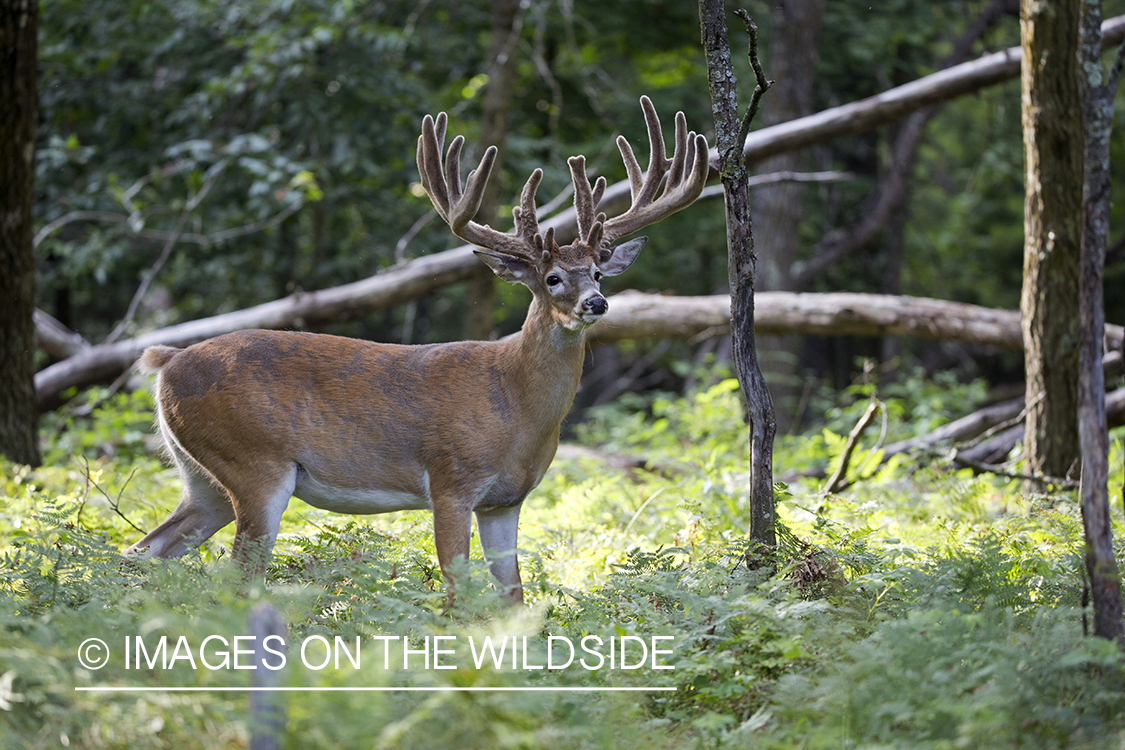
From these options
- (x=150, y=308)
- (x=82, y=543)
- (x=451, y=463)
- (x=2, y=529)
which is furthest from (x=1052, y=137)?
(x=150, y=308)

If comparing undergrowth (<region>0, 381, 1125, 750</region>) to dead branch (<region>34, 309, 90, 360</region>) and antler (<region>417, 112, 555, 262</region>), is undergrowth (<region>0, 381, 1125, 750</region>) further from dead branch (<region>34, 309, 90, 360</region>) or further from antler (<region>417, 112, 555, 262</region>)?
dead branch (<region>34, 309, 90, 360</region>)

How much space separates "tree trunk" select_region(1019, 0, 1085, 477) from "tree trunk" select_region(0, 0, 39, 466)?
24.7 feet

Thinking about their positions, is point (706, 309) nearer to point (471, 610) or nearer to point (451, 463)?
point (451, 463)

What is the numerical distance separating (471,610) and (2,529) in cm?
401

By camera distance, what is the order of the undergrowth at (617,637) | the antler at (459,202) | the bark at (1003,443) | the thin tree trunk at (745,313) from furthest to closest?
the bark at (1003,443) → the antler at (459,202) → the thin tree trunk at (745,313) → the undergrowth at (617,637)

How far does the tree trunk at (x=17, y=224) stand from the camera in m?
7.85

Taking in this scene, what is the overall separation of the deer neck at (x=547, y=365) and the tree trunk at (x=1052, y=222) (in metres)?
3.67

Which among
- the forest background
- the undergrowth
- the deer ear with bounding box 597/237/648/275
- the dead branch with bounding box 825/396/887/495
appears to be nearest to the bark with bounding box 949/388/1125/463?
the forest background

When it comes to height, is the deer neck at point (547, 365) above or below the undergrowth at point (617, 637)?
above

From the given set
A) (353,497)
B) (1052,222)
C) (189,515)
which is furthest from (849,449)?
(189,515)

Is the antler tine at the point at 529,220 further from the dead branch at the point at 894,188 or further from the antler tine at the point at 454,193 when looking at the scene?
the dead branch at the point at 894,188

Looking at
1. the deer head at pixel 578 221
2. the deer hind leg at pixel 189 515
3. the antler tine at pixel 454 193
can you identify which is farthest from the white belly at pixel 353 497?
the antler tine at pixel 454 193

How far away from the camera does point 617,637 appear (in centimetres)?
409

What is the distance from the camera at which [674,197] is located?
19.3ft
